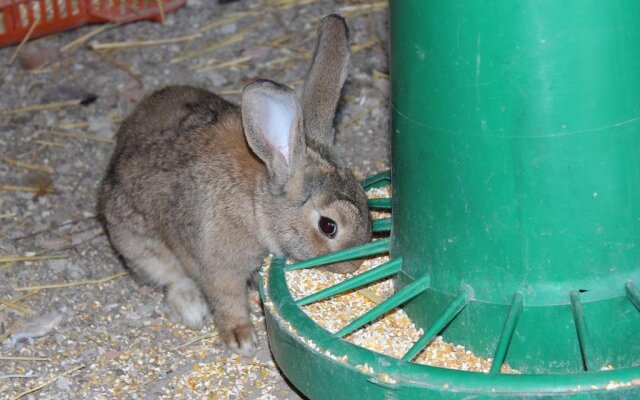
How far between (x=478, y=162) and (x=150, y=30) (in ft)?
11.9

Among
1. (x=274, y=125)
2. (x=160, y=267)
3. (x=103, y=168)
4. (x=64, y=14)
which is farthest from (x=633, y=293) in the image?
(x=64, y=14)

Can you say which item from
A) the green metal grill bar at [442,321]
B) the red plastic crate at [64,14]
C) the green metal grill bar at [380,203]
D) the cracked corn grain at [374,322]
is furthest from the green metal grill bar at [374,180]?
the red plastic crate at [64,14]

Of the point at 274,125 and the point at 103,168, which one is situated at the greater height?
the point at 274,125

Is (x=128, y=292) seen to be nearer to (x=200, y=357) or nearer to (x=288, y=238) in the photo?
(x=200, y=357)

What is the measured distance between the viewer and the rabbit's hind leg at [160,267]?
4562 mm

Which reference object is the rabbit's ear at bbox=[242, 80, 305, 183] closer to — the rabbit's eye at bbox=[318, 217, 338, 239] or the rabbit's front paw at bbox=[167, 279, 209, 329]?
the rabbit's eye at bbox=[318, 217, 338, 239]

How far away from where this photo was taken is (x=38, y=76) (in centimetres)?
602

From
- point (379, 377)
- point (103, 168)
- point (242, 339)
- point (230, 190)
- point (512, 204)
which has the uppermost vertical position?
point (512, 204)

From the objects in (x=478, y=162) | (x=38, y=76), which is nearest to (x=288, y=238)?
(x=478, y=162)

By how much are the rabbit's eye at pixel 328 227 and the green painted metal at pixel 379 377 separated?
1.20 ft

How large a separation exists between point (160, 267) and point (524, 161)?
2.03m

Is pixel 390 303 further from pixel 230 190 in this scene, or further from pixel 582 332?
pixel 230 190

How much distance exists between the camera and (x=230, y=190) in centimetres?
428

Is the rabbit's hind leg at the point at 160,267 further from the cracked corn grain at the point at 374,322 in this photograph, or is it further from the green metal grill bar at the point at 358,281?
the green metal grill bar at the point at 358,281
